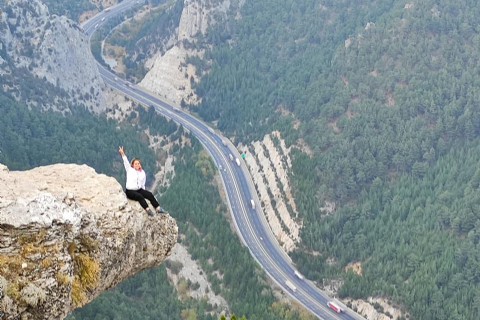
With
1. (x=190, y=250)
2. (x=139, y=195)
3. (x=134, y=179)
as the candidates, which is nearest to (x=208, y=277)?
(x=190, y=250)

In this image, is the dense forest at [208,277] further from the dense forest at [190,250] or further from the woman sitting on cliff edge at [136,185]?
the woman sitting on cliff edge at [136,185]

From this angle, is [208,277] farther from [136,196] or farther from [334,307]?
[136,196]

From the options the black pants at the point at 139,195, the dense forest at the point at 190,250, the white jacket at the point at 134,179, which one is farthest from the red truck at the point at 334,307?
the white jacket at the point at 134,179

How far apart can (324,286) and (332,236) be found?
15.6 meters

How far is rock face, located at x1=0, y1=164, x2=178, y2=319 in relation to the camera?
123ft

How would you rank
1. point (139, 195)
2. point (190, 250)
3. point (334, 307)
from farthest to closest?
point (190, 250)
point (334, 307)
point (139, 195)

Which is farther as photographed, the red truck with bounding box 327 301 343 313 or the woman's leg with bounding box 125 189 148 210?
the red truck with bounding box 327 301 343 313

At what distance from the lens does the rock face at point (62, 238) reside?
123ft

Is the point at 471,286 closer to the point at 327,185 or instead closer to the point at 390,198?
the point at 390,198

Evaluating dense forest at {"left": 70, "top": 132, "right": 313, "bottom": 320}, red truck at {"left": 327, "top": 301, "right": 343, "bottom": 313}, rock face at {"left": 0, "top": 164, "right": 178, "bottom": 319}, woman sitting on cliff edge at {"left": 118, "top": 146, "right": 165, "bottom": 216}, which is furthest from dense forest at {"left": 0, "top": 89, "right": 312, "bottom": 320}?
rock face at {"left": 0, "top": 164, "right": 178, "bottom": 319}

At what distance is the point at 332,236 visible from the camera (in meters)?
184

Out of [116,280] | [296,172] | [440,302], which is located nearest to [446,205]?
[440,302]

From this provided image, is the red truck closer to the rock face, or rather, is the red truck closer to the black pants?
the rock face

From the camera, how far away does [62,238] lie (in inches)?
1565
